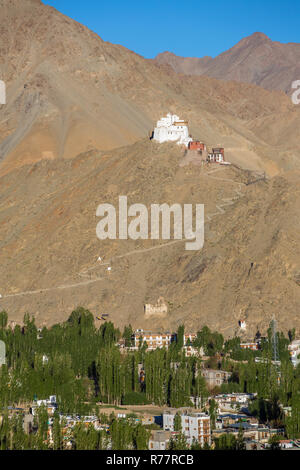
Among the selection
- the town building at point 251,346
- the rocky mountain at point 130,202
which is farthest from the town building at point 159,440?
the rocky mountain at point 130,202

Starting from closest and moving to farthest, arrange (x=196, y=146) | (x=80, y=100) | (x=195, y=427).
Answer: (x=195, y=427) < (x=196, y=146) < (x=80, y=100)

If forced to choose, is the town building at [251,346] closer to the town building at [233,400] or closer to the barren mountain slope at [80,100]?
the town building at [233,400]

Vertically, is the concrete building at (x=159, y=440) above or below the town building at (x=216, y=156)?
below

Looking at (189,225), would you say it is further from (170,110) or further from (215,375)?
(170,110)

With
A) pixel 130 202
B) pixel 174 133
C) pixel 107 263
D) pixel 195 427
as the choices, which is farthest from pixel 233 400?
pixel 174 133

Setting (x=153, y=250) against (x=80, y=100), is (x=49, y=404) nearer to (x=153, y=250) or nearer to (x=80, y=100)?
(x=153, y=250)

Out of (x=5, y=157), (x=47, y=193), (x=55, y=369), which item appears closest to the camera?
(x=55, y=369)

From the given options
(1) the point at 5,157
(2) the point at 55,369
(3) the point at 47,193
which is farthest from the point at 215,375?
(1) the point at 5,157
